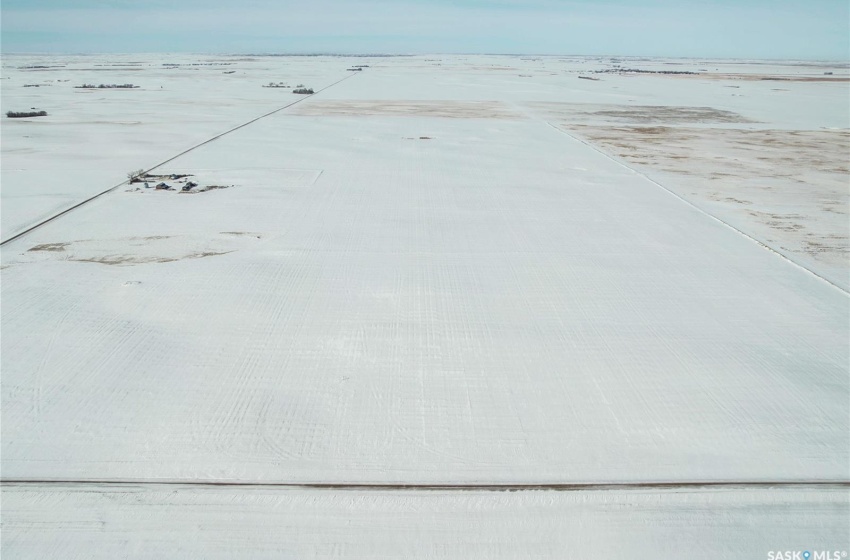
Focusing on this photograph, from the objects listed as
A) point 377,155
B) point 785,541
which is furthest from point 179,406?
point 377,155

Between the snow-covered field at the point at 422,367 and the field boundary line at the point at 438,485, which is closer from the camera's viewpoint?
the snow-covered field at the point at 422,367

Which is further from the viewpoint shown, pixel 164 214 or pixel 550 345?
pixel 164 214

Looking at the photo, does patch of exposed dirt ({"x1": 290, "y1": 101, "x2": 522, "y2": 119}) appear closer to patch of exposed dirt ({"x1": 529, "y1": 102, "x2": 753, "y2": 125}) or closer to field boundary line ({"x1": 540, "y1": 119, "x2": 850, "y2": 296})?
patch of exposed dirt ({"x1": 529, "y1": 102, "x2": 753, "y2": 125})

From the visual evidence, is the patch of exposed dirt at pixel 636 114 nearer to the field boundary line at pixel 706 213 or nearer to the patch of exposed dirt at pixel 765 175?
the patch of exposed dirt at pixel 765 175

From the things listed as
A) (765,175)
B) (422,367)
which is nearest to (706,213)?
(765,175)

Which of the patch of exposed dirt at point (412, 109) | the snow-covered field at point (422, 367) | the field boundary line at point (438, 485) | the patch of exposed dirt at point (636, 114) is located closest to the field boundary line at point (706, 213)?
the snow-covered field at point (422, 367)

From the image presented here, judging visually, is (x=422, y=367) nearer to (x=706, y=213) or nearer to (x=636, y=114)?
(x=706, y=213)

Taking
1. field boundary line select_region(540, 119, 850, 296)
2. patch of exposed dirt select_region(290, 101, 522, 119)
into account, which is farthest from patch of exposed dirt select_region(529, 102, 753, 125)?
field boundary line select_region(540, 119, 850, 296)

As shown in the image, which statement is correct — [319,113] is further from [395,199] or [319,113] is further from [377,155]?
[395,199]
